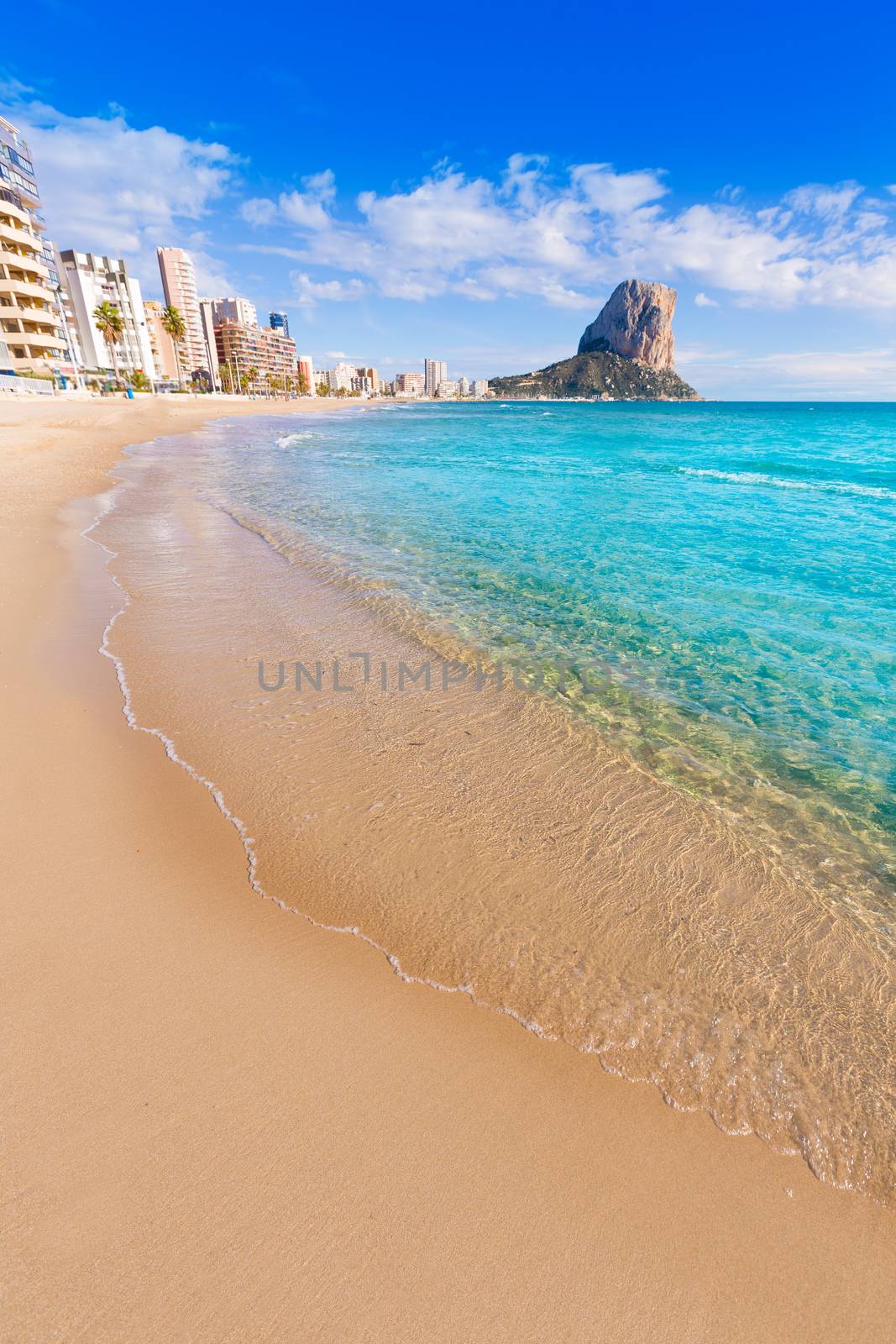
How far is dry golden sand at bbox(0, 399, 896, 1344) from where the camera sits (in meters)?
1.85

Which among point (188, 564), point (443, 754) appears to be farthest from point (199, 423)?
point (443, 754)

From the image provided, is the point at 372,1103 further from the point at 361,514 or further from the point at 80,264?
the point at 80,264

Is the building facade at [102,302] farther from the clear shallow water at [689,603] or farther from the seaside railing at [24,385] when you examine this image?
the clear shallow water at [689,603]

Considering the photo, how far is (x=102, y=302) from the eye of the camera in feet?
357

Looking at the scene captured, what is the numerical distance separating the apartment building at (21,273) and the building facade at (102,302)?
46.9 metres

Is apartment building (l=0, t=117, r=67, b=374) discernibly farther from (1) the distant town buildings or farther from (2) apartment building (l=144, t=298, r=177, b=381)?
(2) apartment building (l=144, t=298, r=177, b=381)

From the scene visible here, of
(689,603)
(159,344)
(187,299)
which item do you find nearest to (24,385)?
(689,603)

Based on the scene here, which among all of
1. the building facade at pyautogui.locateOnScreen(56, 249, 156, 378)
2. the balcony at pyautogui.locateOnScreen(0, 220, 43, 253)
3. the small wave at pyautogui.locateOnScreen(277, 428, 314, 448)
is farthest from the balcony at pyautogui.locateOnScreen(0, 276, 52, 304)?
the building facade at pyautogui.locateOnScreen(56, 249, 156, 378)

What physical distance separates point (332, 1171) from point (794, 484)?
3023 cm

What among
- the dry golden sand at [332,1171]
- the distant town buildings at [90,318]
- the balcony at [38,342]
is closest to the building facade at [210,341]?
the distant town buildings at [90,318]

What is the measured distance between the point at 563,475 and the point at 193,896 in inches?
1082

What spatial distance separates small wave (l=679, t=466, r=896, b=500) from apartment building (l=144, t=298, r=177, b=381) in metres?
129

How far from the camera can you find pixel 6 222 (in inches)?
2279

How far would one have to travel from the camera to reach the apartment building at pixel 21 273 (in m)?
55.9
